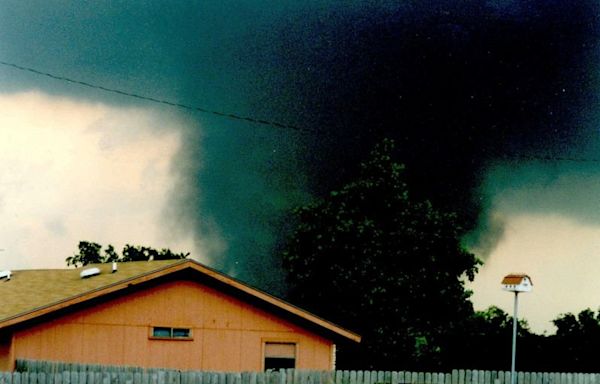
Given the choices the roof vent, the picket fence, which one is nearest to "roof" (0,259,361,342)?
the roof vent

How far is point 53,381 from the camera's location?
2148cm

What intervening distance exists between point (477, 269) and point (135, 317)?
2872 cm

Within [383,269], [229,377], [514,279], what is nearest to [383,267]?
[383,269]

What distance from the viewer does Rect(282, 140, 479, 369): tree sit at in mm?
Result: 48062

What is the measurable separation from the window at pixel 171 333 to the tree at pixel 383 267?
2010 centimetres

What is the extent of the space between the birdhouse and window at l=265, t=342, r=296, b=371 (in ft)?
23.6

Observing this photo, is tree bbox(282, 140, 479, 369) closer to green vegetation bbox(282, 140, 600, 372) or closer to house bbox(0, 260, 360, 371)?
green vegetation bbox(282, 140, 600, 372)

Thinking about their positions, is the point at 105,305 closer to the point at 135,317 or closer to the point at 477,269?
the point at 135,317

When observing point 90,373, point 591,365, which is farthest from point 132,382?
point 591,365

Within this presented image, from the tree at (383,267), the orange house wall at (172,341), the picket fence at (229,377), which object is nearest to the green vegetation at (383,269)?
the tree at (383,267)

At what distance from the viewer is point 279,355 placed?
29.3 meters

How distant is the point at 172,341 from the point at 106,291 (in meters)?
2.53

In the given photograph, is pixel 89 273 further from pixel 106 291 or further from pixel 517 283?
pixel 517 283

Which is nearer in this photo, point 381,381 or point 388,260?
point 381,381
